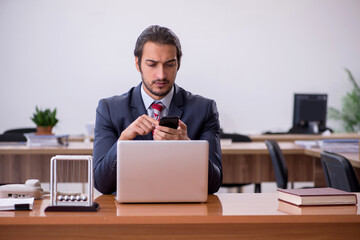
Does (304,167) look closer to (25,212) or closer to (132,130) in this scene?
(132,130)

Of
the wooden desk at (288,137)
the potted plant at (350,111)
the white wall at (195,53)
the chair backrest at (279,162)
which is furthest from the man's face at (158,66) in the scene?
the potted plant at (350,111)

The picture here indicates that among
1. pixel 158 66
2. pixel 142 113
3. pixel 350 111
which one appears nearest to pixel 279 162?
pixel 142 113

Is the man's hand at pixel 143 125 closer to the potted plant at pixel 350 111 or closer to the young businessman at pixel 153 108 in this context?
the young businessman at pixel 153 108

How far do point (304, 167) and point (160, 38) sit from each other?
2524 millimetres

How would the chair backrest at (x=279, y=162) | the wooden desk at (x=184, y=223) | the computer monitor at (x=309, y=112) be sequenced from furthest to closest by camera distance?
the computer monitor at (x=309, y=112) → the chair backrest at (x=279, y=162) → the wooden desk at (x=184, y=223)

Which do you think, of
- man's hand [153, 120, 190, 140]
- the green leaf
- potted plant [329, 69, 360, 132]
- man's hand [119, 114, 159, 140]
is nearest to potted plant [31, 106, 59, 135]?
the green leaf

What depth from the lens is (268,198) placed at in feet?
6.56

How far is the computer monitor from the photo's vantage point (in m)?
6.30

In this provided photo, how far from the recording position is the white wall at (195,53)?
802 centimetres

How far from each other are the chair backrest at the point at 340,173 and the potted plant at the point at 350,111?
17.9 ft

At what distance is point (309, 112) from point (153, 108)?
4256 mm

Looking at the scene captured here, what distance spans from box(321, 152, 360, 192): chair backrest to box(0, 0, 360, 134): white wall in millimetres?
5157

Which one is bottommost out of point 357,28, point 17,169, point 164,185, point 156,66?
point 17,169

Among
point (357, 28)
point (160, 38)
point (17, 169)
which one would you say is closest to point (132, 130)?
point (160, 38)
